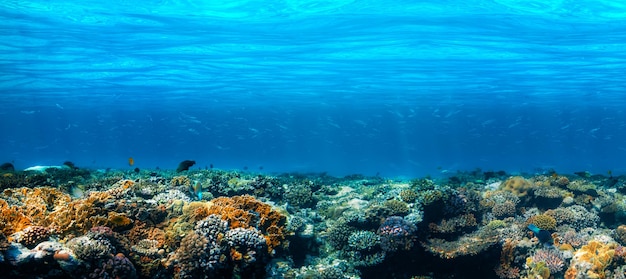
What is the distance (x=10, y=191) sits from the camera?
24.3 ft

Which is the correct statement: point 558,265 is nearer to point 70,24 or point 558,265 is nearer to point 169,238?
point 169,238

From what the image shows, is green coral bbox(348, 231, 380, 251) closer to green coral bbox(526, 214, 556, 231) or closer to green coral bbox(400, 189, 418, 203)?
green coral bbox(400, 189, 418, 203)

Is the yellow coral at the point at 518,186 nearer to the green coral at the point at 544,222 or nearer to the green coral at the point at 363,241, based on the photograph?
the green coral at the point at 544,222

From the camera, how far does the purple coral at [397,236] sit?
852cm

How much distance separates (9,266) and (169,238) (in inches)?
85.6

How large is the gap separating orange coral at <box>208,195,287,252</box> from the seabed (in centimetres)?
2

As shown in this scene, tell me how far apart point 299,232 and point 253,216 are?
212 cm

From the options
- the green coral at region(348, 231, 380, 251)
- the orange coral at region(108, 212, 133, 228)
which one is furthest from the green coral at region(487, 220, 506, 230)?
the orange coral at region(108, 212, 133, 228)

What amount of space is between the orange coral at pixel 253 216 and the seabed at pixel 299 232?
22 mm

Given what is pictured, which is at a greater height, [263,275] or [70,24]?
[70,24]

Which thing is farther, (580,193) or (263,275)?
(580,193)

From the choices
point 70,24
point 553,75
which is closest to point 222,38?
point 70,24

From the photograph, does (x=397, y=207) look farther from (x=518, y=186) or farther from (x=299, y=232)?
(x=518, y=186)

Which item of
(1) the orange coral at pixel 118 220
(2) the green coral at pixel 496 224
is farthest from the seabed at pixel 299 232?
(2) the green coral at pixel 496 224
